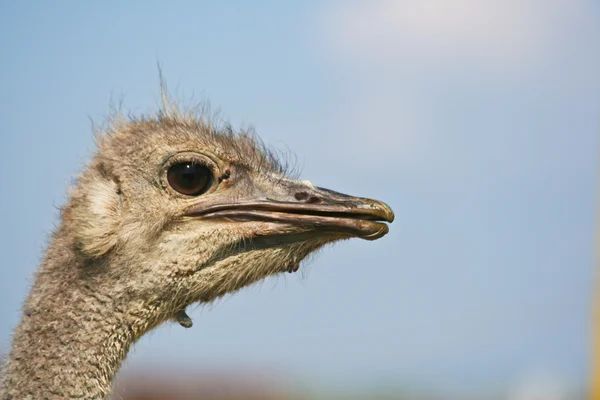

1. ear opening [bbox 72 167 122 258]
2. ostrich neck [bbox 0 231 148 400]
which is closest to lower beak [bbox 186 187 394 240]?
ear opening [bbox 72 167 122 258]

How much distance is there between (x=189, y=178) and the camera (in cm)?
438

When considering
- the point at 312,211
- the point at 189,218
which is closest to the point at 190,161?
the point at 189,218

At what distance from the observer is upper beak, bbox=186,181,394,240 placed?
4.24 m

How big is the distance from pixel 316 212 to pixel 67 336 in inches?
43.9

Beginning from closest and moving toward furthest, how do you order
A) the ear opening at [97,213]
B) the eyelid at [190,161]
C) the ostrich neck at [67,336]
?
1. the ostrich neck at [67,336]
2. the ear opening at [97,213]
3. the eyelid at [190,161]

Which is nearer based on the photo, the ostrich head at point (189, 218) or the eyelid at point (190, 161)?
the ostrich head at point (189, 218)

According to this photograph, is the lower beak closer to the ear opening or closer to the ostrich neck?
the ear opening

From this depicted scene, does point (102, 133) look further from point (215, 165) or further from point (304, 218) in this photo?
point (304, 218)

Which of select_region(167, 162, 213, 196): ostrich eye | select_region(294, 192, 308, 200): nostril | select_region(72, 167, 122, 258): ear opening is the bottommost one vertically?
select_region(72, 167, 122, 258): ear opening

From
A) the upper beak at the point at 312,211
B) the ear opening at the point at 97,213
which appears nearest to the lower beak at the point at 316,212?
the upper beak at the point at 312,211

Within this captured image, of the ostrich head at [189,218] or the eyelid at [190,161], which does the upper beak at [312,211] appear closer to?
the ostrich head at [189,218]

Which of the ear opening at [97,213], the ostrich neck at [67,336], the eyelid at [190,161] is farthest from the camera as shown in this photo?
the eyelid at [190,161]

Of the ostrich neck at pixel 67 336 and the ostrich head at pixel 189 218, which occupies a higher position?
the ostrich head at pixel 189 218

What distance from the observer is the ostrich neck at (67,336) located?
13.0 feet
